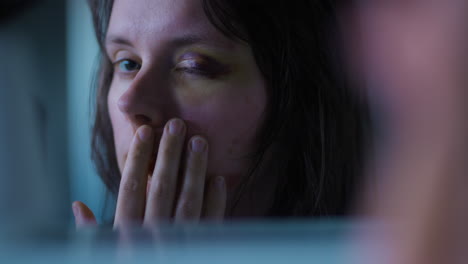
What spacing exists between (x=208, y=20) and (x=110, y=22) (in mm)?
183

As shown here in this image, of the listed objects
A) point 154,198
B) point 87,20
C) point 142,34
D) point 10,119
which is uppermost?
point 87,20

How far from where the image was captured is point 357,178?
0.69 metres

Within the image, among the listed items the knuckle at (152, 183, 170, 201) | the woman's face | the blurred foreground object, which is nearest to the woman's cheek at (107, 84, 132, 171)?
the woman's face

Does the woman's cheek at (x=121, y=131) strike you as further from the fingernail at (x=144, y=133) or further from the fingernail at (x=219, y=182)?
the fingernail at (x=219, y=182)

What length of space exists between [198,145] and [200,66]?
0.11 metres

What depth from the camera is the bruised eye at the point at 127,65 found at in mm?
590

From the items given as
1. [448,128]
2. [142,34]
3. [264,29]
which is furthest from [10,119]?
[448,128]

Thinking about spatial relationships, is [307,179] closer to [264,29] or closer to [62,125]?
[264,29]

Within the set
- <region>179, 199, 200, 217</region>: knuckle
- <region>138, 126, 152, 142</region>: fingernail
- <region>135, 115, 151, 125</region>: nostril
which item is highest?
<region>135, 115, 151, 125</region>: nostril

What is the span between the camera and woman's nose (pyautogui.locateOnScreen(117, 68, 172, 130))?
20.1 inches

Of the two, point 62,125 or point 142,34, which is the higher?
point 142,34

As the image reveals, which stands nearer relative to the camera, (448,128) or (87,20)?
(448,128)

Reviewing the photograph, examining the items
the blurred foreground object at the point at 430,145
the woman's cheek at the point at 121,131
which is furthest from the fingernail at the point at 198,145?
the blurred foreground object at the point at 430,145

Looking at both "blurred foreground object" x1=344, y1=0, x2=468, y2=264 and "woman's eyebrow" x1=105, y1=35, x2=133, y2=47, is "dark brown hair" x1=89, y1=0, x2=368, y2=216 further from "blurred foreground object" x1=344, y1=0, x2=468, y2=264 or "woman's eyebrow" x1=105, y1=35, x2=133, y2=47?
"blurred foreground object" x1=344, y1=0, x2=468, y2=264
